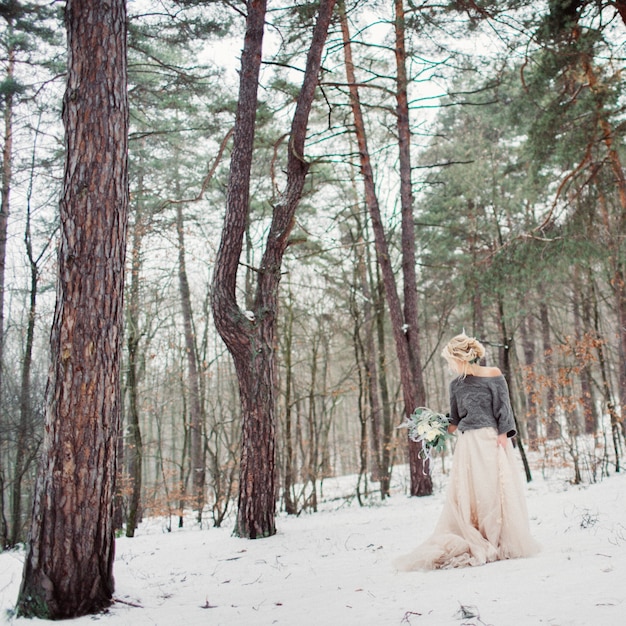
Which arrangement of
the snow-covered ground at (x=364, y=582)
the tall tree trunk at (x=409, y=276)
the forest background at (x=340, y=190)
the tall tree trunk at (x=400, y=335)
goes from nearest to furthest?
→ 1. the snow-covered ground at (x=364, y=582)
2. the forest background at (x=340, y=190)
3. the tall tree trunk at (x=400, y=335)
4. the tall tree trunk at (x=409, y=276)

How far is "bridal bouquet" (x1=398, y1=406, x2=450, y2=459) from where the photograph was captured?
16.2 feet

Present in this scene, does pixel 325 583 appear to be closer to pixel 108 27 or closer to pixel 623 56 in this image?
pixel 108 27

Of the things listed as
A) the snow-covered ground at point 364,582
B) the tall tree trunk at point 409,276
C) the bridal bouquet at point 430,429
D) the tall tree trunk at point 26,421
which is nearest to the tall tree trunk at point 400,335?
the tall tree trunk at point 409,276

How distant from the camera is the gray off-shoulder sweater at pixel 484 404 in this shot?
15.6 ft

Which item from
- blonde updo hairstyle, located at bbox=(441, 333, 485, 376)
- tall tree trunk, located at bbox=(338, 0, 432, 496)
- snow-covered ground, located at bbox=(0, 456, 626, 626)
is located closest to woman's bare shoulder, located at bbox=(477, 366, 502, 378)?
blonde updo hairstyle, located at bbox=(441, 333, 485, 376)

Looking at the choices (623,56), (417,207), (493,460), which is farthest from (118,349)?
(417,207)

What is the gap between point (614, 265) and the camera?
31.4 feet

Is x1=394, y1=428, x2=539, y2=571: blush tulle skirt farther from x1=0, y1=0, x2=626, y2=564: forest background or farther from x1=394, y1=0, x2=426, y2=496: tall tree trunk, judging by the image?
x1=394, y1=0, x2=426, y2=496: tall tree trunk

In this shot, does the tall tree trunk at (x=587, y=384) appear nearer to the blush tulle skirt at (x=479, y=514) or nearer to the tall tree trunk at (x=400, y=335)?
the tall tree trunk at (x=400, y=335)

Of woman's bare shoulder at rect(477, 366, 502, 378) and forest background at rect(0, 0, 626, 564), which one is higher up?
forest background at rect(0, 0, 626, 564)

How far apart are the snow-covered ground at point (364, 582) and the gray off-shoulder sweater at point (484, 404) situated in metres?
1.09

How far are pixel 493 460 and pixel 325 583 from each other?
1814mm

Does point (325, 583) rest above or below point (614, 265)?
below

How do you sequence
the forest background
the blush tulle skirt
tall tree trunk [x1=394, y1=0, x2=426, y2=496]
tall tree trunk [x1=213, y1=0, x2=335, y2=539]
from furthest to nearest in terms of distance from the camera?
1. tall tree trunk [x1=394, y1=0, x2=426, y2=496]
2. the forest background
3. tall tree trunk [x1=213, y1=0, x2=335, y2=539]
4. the blush tulle skirt
